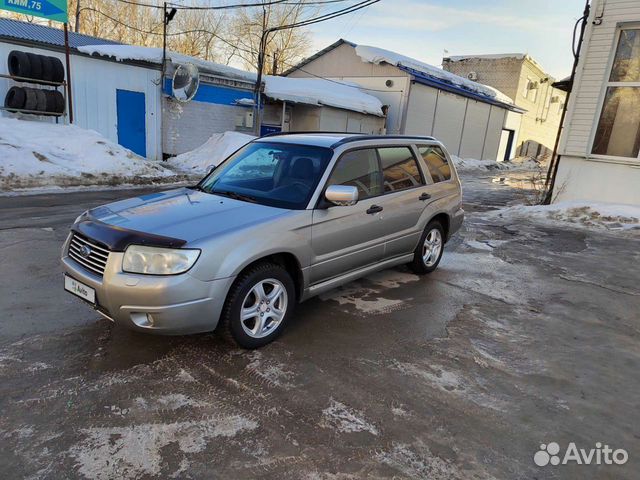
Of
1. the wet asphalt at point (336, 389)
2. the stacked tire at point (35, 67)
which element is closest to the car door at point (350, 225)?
the wet asphalt at point (336, 389)

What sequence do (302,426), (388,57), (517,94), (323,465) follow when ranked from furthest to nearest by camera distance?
(517,94), (388,57), (302,426), (323,465)

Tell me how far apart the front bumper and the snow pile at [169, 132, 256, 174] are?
12.6 m

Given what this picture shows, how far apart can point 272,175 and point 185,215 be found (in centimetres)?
111

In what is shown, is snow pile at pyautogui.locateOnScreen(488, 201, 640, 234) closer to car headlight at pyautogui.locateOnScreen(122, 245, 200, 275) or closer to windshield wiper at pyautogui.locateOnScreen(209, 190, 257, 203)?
windshield wiper at pyautogui.locateOnScreen(209, 190, 257, 203)

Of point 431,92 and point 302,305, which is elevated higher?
point 431,92

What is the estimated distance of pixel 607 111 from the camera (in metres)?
10.8

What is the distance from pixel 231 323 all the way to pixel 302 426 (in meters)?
0.97

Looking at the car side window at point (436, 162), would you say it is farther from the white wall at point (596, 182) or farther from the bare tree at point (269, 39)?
the bare tree at point (269, 39)

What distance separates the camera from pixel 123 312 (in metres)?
3.17

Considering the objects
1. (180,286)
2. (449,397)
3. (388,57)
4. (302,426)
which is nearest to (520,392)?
(449,397)

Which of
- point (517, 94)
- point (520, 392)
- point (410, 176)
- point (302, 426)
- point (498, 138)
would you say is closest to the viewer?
point (302, 426)

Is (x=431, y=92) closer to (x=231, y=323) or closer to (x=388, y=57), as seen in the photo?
(x=388, y=57)

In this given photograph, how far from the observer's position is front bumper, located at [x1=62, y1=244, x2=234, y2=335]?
309 centimetres

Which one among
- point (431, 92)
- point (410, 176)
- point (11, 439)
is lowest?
point (11, 439)
